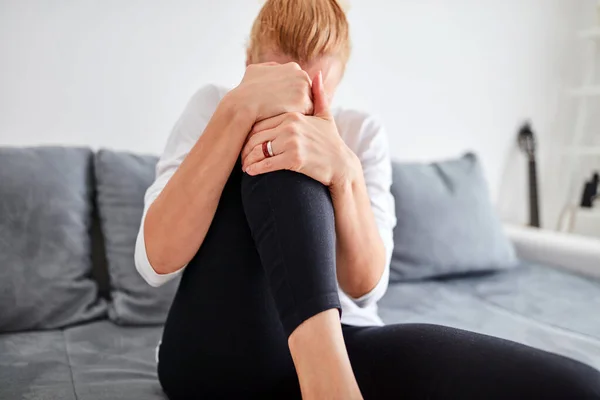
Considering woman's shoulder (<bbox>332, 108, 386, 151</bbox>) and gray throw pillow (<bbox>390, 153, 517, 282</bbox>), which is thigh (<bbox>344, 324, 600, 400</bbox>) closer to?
woman's shoulder (<bbox>332, 108, 386, 151</bbox>)

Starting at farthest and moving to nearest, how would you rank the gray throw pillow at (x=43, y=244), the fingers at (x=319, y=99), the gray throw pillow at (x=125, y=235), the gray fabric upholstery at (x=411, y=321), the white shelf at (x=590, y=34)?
the white shelf at (x=590, y=34), the gray throw pillow at (x=125, y=235), the gray throw pillow at (x=43, y=244), the gray fabric upholstery at (x=411, y=321), the fingers at (x=319, y=99)

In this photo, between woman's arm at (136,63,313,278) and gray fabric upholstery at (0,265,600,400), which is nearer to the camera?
woman's arm at (136,63,313,278)

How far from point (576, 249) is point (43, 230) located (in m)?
1.55

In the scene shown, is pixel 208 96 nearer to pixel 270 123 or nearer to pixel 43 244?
pixel 270 123

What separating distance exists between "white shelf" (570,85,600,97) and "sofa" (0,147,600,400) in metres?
1.23

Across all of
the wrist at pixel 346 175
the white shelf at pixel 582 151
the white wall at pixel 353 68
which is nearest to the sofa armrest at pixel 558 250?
the white wall at pixel 353 68

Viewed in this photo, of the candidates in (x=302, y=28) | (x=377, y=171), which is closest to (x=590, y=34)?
(x=377, y=171)

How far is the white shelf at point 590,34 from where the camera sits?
100.0 inches

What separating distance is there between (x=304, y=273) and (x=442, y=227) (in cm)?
115

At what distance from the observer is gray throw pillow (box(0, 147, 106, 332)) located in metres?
1.29

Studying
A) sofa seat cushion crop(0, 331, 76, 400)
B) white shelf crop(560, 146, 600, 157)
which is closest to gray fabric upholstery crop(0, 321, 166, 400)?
sofa seat cushion crop(0, 331, 76, 400)

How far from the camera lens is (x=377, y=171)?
115cm

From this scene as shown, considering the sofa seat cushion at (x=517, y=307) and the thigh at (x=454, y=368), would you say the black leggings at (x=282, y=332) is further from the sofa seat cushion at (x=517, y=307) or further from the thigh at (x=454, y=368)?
the sofa seat cushion at (x=517, y=307)

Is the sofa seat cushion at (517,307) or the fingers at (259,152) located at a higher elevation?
the fingers at (259,152)
